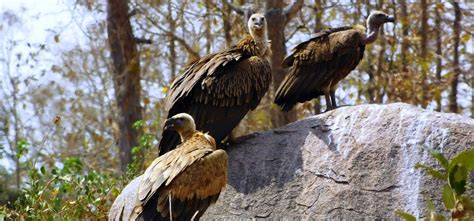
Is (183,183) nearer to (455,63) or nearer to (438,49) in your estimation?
(455,63)

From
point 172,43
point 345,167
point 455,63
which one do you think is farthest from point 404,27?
point 345,167

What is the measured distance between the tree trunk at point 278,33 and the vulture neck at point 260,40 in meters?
4.20

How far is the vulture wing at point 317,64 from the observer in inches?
351

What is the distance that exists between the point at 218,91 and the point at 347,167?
4.42 ft

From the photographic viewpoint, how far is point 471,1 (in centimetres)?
1722

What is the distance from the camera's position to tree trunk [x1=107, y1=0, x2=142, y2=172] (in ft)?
50.9

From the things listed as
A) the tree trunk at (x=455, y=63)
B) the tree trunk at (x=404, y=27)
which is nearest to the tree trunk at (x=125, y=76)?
the tree trunk at (x=404, y=27)

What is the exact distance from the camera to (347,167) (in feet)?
24.6

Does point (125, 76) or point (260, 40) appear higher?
point (260, 40)

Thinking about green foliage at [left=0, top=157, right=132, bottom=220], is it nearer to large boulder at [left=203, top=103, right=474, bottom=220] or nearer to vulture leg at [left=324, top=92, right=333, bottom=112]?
large boulder at [left=203, top=103, right=474, bottom=220]

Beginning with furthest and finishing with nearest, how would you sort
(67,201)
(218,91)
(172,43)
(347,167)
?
(172,43)
(67,201)
(218,91)
(347,167)

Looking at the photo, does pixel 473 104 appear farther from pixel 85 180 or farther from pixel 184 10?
pixel 85 180


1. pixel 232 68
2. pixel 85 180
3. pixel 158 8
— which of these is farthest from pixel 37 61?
pixel 232 68

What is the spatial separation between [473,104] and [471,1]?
2181 mm
